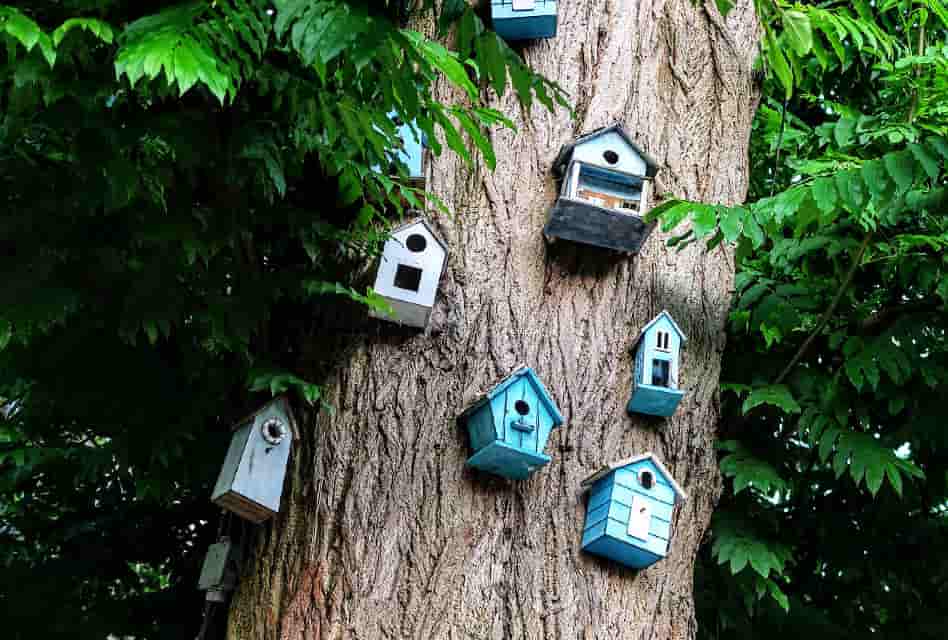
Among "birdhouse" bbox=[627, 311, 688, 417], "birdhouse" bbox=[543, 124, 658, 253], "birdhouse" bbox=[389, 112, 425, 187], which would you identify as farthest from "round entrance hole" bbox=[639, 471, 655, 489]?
"birdhouse" bbox=[389, 112, 425, 187]

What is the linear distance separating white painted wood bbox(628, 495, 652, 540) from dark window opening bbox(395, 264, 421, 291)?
940 mm

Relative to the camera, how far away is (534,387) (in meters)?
3.24

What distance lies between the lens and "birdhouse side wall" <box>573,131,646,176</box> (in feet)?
11.7

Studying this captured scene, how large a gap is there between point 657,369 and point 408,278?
0.85m

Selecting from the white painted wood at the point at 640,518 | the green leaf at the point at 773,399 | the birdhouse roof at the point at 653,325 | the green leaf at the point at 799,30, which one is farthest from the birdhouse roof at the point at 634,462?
the green leaf at the point at 799,30

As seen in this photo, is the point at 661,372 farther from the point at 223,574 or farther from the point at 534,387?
the point at 223,574

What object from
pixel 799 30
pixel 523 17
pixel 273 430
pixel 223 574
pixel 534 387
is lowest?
pixel 223 574

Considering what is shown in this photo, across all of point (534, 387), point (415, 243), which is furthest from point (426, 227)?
point (534, 387)

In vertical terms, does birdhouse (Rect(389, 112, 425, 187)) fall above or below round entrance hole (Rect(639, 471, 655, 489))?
above

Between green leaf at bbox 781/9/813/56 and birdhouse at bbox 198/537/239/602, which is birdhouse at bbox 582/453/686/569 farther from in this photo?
green leaf at bbox 781/9/813/56

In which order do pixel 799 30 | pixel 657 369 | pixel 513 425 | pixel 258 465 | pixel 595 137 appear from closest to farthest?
pixel 799 30 < pixel 513 425 < pixel 258 465 < pixel 657 369 < pixel 595 137

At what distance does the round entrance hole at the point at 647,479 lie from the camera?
3.32 metres

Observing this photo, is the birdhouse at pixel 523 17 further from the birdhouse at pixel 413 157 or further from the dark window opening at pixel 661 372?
the dark window opening at pixel 661 372

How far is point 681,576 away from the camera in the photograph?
3.44 m
